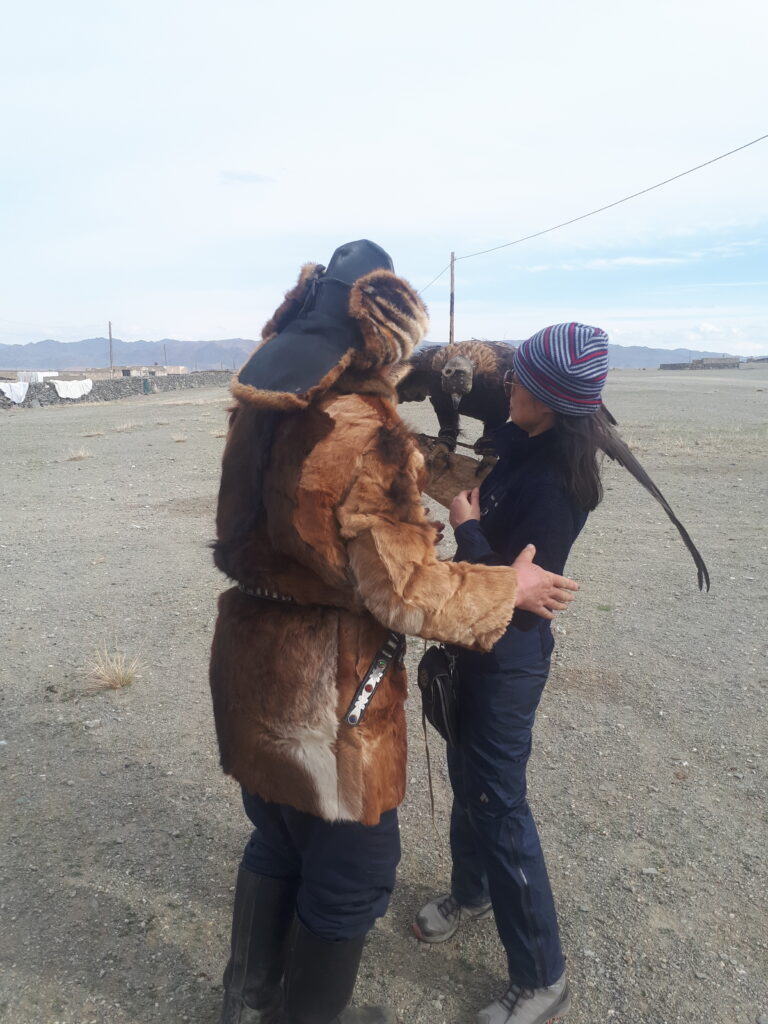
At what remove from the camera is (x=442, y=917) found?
2688 mm

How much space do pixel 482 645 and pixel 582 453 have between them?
0.57 metres

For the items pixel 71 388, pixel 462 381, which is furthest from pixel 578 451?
pixel 71 388

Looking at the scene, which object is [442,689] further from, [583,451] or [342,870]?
[583,451]

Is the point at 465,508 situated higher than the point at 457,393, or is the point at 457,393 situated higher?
the point at 457,393

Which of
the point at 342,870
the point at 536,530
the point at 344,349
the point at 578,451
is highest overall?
the point at 344,349

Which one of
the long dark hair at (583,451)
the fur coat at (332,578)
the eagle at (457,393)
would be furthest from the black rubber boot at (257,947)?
the long dark hair at (583,451)

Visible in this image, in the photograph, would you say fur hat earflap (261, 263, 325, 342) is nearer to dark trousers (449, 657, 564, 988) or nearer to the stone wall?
dark trousers (449, 657, 564, 988)

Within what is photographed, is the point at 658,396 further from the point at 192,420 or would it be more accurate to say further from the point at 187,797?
the point at 187,797

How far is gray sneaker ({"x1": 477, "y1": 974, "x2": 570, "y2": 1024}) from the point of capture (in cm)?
226

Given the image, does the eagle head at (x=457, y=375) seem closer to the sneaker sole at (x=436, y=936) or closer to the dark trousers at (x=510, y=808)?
the dark trousers at (x=510, y=808)

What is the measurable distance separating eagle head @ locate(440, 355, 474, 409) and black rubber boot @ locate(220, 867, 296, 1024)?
1460 mm

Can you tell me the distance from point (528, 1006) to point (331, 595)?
4.48 feet

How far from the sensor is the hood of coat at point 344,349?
1.78 m

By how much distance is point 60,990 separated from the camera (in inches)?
96.2
